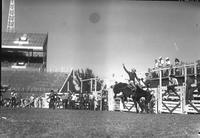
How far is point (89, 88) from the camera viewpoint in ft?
19.2

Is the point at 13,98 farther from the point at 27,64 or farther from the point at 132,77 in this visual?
the point at 132,77

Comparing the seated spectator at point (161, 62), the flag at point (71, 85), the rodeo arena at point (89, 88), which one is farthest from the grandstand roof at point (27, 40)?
the seated spectator at point (161, 62)

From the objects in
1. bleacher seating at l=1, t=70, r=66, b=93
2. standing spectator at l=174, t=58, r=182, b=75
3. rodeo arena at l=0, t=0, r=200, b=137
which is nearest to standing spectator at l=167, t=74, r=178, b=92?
rodeo arena at l=0, t=0, r=200, b=137

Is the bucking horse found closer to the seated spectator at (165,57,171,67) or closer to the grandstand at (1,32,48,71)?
the seated spectator at (165,57,171,67)

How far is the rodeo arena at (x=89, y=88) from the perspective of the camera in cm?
476

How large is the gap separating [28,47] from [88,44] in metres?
1.01

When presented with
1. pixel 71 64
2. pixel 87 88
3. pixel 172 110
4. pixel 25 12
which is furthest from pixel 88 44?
pixel 172 110

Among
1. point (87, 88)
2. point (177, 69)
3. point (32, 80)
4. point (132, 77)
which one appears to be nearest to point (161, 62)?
point (177, 69)

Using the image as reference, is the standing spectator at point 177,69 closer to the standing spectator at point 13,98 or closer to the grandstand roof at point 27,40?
the grandstand roof at point 27,40

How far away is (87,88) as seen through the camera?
19.0 ft

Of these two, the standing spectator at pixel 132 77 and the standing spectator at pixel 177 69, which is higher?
the standing spectator at pixel 177 69

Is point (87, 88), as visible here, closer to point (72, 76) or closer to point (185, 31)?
point (72, 76)

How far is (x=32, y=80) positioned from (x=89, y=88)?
0.99m

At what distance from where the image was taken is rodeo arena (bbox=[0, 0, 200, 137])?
4758mm
